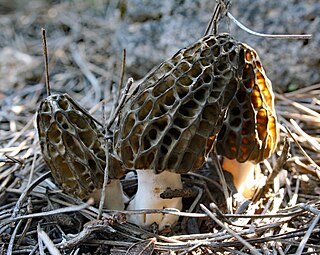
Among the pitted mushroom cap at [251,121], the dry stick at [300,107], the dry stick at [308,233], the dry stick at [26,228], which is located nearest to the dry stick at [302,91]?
the dry stick at [300,107]

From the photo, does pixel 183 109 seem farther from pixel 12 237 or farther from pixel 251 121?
pixel 12 237

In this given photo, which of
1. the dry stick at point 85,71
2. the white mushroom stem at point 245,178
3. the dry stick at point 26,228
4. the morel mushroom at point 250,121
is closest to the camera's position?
the dry stick at point 26,228

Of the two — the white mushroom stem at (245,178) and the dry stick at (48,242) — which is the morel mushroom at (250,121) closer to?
the white mushroom stem at (245,178)

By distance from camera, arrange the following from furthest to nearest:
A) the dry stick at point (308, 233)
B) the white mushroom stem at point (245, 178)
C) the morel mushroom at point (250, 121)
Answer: the white mushroom stem at point (245, 178)
the morel mushroom at point (250, 121)
the dry stick at point (308, 233)

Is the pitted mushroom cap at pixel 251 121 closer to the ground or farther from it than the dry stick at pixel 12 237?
farther from it

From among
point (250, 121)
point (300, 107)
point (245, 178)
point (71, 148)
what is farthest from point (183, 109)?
point (300, 107)
